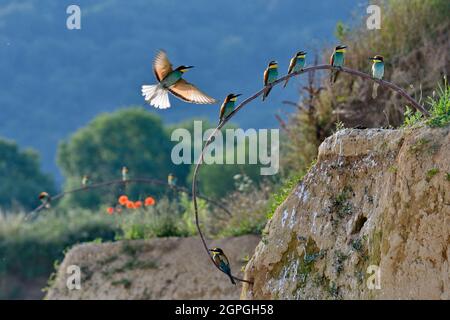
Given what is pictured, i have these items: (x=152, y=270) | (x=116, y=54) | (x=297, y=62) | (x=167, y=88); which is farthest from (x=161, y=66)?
(x=116, y=54)

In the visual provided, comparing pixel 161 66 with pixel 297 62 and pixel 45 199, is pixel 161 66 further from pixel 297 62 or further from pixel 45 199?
pixel 45 199

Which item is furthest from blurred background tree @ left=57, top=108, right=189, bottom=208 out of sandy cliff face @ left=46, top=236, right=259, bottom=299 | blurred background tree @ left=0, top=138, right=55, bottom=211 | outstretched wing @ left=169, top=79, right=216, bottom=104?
outstretched wing @ left=169, top=79, right=216, bottom=104

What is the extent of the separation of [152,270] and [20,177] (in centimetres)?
4786

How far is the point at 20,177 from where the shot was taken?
64.8 m

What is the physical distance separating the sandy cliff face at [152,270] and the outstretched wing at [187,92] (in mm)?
6187

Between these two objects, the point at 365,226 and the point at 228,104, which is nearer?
the point at 365,226

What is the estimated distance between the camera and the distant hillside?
9638 cm

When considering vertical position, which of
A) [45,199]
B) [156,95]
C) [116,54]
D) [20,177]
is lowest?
[45,199]

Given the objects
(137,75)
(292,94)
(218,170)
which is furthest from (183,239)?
(137,75)

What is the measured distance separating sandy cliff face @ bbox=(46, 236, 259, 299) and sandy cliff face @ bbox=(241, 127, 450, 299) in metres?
6.73

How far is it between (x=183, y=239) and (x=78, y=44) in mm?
86317

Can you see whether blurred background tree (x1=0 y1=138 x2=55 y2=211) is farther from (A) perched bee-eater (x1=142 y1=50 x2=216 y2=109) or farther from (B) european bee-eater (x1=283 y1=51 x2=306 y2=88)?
(B) european bee-eater (x1=283 y1=51 x2=306 y2=88)
